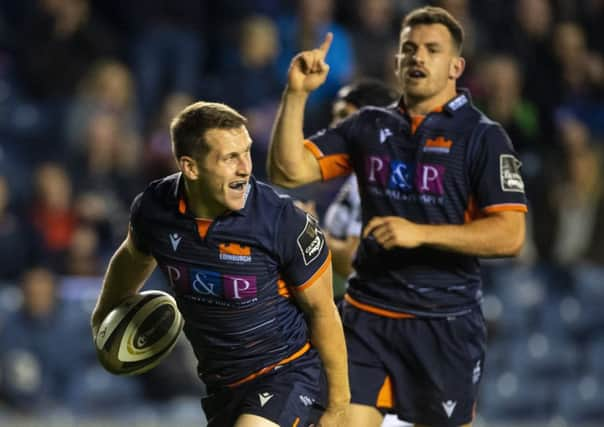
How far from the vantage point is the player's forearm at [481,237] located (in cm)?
462

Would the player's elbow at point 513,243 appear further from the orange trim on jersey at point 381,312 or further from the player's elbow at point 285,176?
the player's elbow at point 285,176

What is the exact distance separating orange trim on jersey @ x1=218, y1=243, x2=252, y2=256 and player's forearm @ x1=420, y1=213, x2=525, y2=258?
2.31ft

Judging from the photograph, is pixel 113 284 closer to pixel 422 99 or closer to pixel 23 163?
pixel 422 99

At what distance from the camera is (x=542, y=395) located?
9578 mm

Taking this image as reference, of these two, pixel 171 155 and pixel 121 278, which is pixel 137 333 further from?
pixel 171 155

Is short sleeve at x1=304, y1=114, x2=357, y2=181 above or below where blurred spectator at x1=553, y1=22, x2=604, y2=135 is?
above

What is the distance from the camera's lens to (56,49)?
946 centimetres

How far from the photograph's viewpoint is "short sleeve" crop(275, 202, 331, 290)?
4.21m

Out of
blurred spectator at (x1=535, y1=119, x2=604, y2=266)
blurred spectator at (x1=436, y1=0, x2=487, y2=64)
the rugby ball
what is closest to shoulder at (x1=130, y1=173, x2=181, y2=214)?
the rugby ball

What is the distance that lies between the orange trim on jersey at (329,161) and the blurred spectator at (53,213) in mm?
4003

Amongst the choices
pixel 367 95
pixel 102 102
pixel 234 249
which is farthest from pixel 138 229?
pixel 102 102

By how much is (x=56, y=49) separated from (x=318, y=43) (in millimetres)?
2010

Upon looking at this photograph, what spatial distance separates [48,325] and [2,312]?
32cm

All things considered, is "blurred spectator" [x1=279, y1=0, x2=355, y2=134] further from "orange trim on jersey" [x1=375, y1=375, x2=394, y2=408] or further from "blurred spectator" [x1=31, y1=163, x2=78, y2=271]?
"orange trim on jersey" [x1=375, y1=375, x2=394, y2=408]
